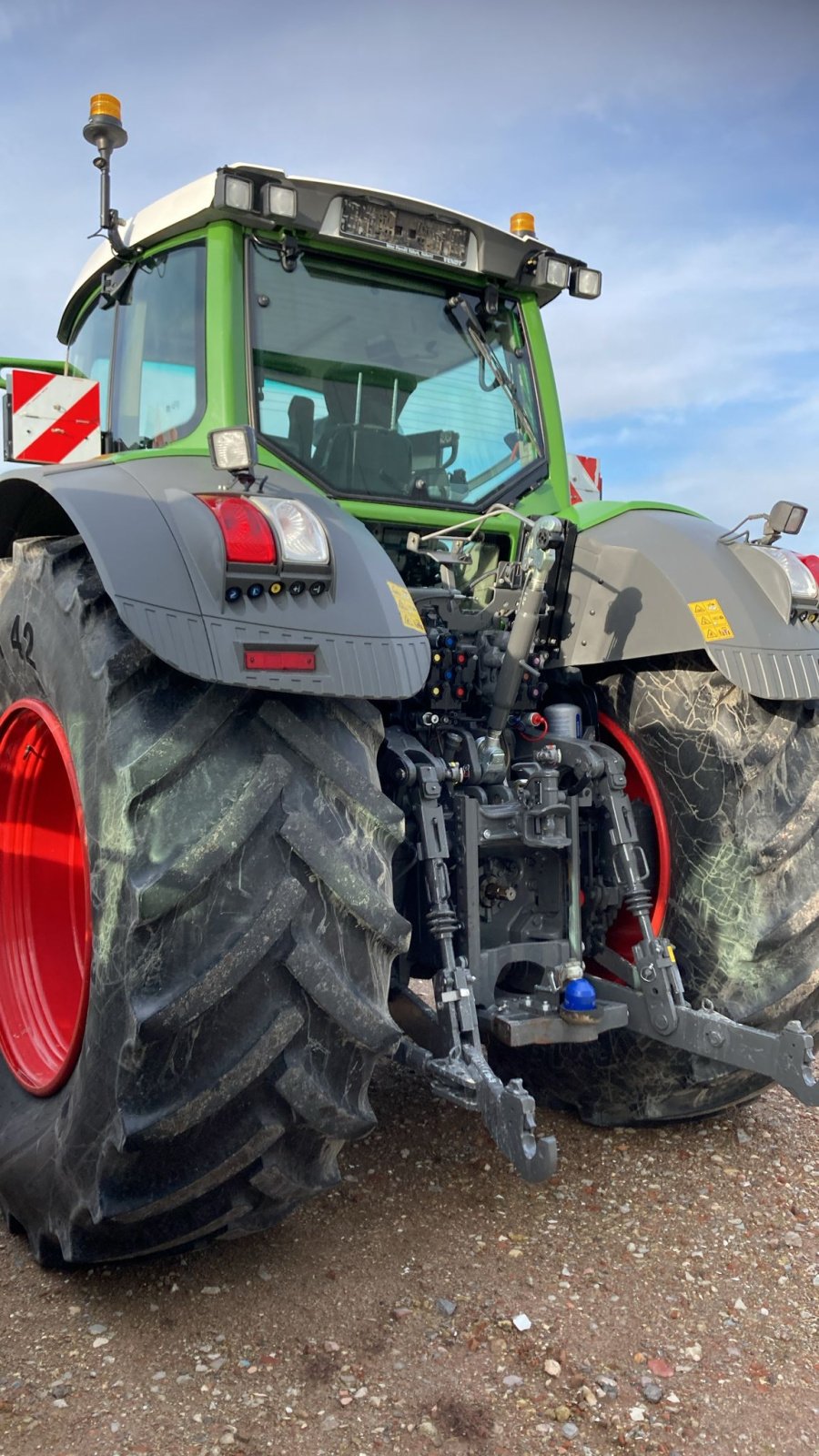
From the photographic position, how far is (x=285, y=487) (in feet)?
8.46

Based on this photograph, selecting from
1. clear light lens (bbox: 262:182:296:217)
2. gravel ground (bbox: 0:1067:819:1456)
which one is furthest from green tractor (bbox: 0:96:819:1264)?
gravel ground (bbox: 0:1067:819:1456)

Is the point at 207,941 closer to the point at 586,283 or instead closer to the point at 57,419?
the point at 57,419

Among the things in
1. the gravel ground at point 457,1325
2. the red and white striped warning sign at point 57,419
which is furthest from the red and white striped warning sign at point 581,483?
the gravel ground at point 457,1325

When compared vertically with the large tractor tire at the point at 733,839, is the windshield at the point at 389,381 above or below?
above

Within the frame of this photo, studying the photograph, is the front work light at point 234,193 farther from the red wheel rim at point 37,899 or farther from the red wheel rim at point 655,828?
the red wheel rim at point 655,828

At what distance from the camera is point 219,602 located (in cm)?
213

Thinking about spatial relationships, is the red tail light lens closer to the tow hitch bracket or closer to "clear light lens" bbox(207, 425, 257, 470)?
"clear light lens" bbox(207, 425, 257, 470)

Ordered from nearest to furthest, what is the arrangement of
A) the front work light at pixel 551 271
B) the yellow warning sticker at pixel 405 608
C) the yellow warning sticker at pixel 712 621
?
the yellow warning sticker at pixel 405 608 → the yellow warning sticker at pixel 712 621 → the front work light at pixel 551 271

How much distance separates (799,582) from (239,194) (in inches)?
69.3

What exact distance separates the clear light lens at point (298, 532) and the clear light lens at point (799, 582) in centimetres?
137

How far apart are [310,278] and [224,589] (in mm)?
1386

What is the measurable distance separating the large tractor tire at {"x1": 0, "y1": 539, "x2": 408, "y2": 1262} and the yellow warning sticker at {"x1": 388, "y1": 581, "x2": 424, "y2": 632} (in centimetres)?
20

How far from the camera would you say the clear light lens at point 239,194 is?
9.42 feet

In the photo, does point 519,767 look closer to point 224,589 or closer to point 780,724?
point 780,724
